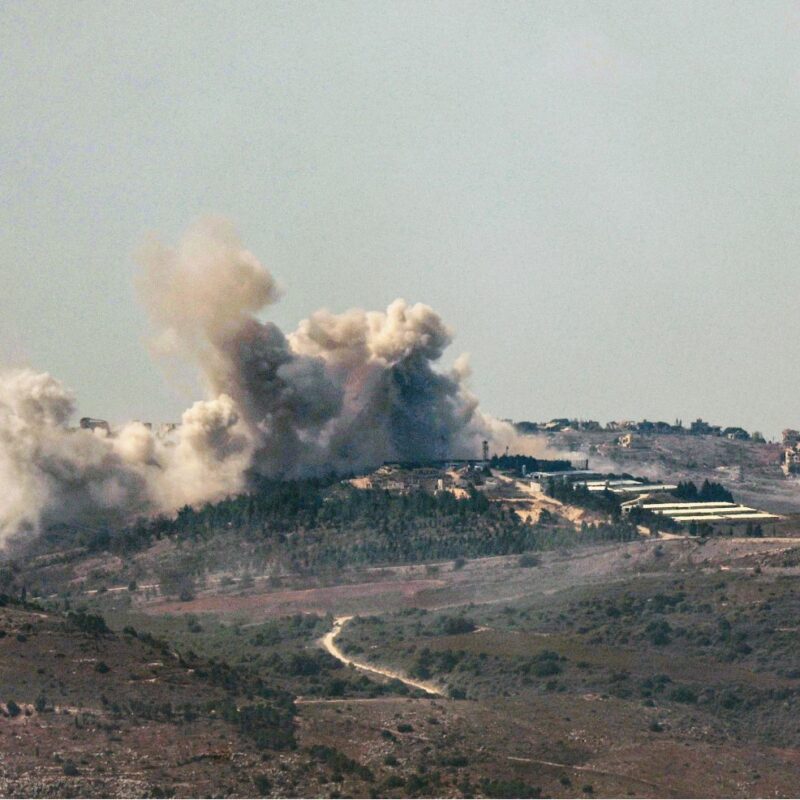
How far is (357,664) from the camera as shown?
408 ft

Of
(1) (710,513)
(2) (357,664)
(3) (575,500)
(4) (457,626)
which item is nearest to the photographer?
(2) (357,664)

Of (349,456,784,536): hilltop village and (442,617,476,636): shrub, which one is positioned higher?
(349,456,784,536): hilltop village

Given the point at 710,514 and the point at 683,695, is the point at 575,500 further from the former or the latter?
the point at 683,695

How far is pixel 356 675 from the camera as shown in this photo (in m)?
118

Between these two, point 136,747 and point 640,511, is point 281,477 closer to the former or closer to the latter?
point 640,511

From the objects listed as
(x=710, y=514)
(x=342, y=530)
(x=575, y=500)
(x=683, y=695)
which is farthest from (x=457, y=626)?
(x=710, y=514)

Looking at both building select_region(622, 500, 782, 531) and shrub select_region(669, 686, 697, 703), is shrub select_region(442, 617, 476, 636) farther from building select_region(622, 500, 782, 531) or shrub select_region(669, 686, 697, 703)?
building select_region(622, 500, 782, 531)

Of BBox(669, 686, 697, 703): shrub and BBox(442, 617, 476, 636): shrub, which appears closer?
BBox(669, 686, 697, 703): shrub

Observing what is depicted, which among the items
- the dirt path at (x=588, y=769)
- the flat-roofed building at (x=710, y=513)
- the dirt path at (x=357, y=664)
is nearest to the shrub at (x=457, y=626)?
the dirt path at (x=357, y=664)

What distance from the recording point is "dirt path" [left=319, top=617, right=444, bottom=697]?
116375 millimetres

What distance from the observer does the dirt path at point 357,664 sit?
11638cm

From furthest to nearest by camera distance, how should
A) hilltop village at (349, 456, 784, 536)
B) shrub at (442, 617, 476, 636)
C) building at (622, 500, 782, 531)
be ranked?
1. building at (622, 500, 782, 531)
2. hilltop village at (349, 456, 784, 536)
3. shrub at (442, 617, 476, 636)

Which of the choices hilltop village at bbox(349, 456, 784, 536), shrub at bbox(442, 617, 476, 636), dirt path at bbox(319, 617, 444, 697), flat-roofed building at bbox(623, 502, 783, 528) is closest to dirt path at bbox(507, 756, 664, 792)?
dirt path at bbox(319, 617, 444, 697)

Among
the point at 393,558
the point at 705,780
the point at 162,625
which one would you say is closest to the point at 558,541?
the point at 393,558
